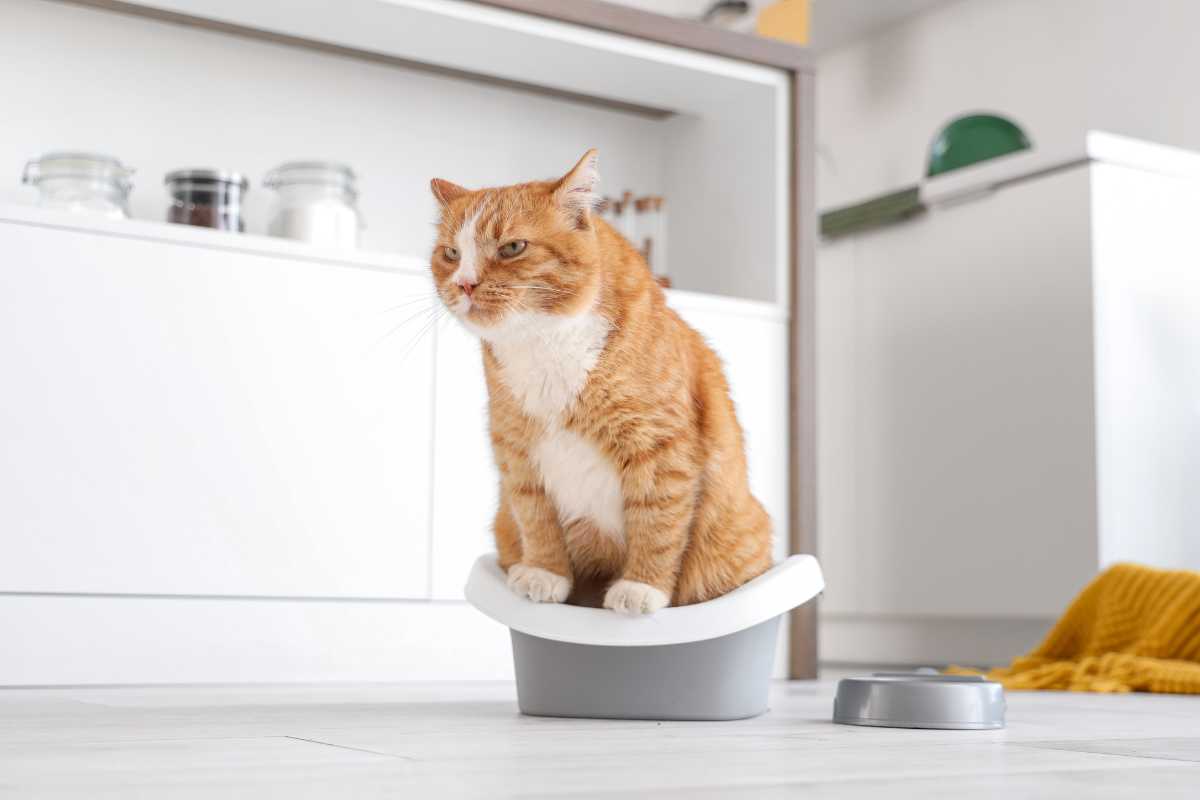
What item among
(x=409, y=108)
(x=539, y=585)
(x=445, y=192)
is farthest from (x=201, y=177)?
(x=539, y=585)

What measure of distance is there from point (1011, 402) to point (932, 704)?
5.01 ft

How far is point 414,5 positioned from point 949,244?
124 centimetres

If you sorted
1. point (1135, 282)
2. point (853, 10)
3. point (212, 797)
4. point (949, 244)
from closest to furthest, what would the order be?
1. point (212, 797)
2. point (1135, 282)
3. point (949, 244)
4. point (853, 10)

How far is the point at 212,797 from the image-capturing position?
0.70 meters

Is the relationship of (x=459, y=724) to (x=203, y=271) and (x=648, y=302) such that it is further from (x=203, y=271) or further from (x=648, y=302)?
(x=203, y=271)

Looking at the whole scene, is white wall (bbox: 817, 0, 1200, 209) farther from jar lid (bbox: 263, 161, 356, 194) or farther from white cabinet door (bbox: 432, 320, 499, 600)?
jar lid (bbox: 263, 161, 356, 194)

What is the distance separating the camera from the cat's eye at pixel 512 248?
1.18 metres

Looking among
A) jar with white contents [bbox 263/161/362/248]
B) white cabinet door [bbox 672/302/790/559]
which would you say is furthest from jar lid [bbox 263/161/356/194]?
white cabinet door [bbox 672/302/790/559]

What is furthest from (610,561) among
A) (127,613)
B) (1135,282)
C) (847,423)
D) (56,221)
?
(847,423)

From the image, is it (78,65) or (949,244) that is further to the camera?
(949,244)

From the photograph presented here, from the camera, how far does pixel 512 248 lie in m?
1.18

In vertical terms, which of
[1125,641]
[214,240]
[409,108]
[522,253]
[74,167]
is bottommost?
[1125,641]

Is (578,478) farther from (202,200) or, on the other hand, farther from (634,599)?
(202,200)

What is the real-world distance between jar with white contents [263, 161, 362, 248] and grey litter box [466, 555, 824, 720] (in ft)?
3.13
